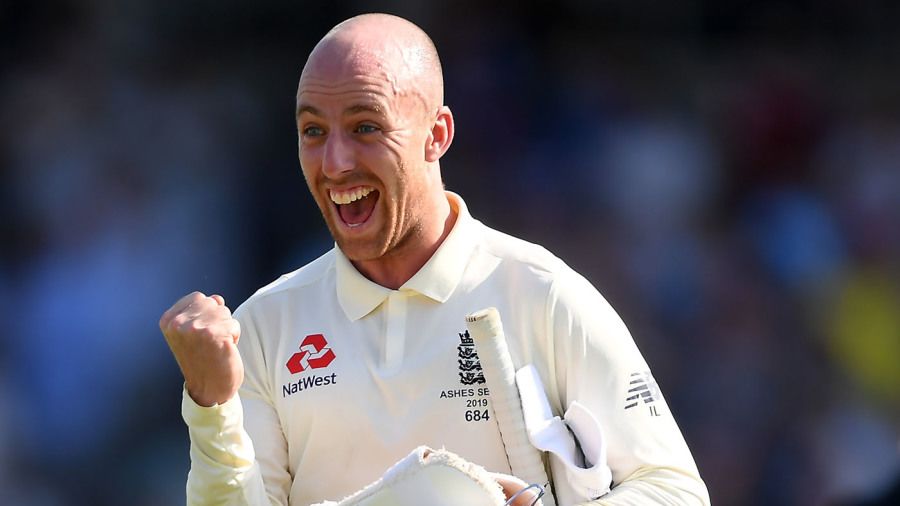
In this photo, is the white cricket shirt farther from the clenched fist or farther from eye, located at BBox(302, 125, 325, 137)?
eye, located at BBox(302, 125, 325, 137)

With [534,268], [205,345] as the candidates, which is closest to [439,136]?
[534,268]

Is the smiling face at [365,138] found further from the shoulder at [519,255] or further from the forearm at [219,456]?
the forearm at [219,456]

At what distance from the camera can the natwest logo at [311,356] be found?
3.54 metres

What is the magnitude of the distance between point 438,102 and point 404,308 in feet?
1.64

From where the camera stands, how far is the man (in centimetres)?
338

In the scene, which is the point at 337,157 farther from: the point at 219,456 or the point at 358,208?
the point at 219,456

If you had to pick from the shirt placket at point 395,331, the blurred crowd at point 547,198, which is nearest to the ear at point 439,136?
the shirt placket at point 395,331

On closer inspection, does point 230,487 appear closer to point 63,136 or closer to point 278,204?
point 278,204

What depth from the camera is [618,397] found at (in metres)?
3.35

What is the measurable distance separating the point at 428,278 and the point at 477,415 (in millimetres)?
359

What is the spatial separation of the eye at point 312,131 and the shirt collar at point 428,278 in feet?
1.11

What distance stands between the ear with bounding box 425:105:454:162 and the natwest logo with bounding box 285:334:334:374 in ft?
1.67

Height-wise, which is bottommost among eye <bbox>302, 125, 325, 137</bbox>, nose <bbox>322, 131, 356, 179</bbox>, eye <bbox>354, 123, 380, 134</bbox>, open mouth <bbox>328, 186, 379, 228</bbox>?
open mouth <bbox>328, 186, 379, 228</bbox>

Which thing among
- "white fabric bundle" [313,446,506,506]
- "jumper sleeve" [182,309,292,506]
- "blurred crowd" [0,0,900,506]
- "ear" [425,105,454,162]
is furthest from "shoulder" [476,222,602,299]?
"blurred crowd" [0,0,900,506]
